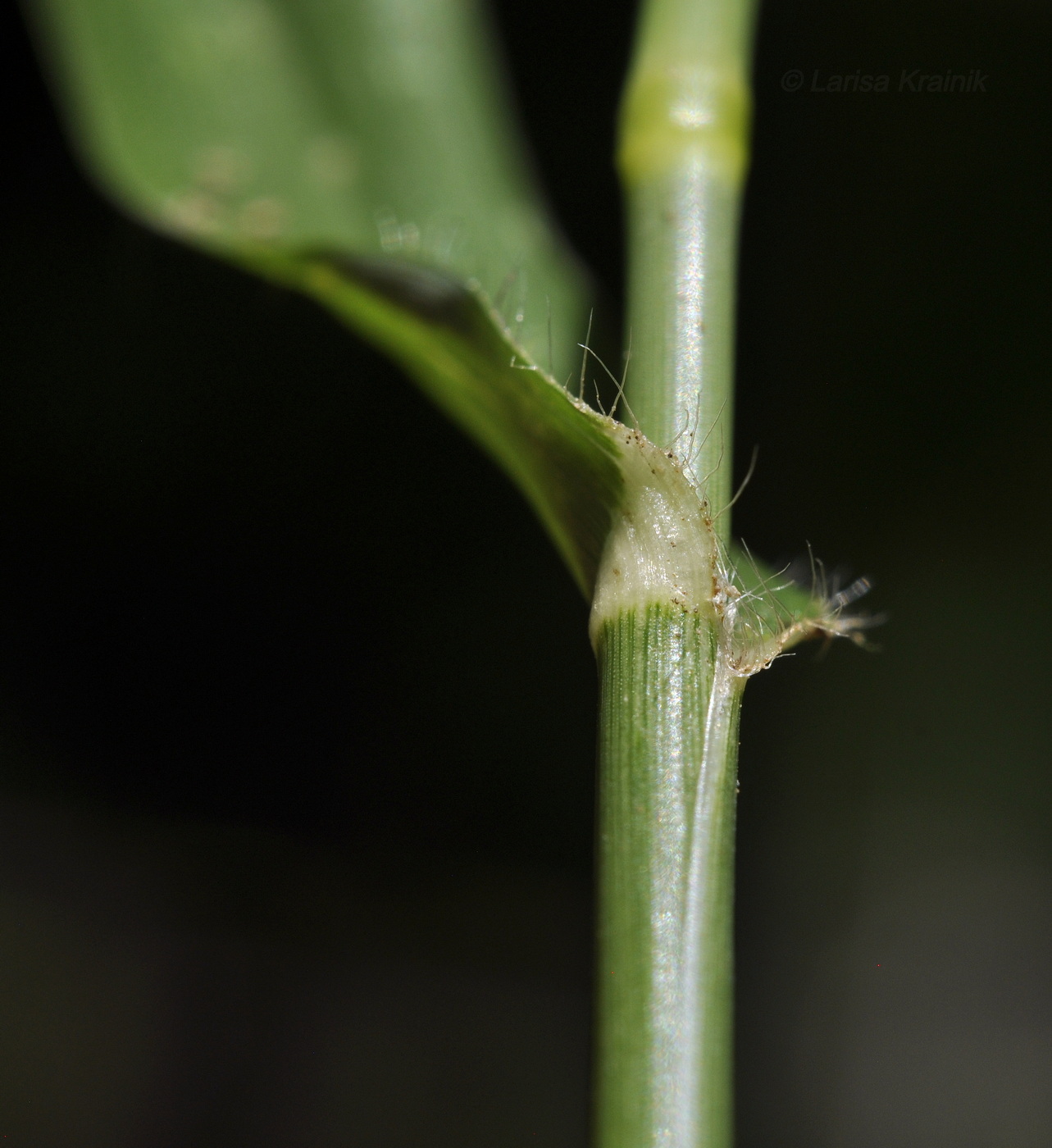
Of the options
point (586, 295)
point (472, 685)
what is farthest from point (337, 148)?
point (472, 685)

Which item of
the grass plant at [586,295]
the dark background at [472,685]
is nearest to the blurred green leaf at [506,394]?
the grass plant at [586,295]

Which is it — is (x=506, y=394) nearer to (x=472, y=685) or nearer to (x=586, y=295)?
(x=586, y=295)

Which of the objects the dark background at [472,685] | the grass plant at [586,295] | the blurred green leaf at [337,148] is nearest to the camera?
the grass plant at [586,295]

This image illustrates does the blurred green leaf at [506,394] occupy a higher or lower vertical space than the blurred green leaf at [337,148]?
lower

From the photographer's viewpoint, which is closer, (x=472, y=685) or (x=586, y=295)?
(x=586, y=295)

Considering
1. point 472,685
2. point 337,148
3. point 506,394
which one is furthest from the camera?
point 472,685

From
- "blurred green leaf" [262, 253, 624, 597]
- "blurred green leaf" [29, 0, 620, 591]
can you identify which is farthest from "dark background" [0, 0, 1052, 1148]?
"blurred green leaf" [262, 253, 624, 597]

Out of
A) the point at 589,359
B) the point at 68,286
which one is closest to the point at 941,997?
the point at 589,359

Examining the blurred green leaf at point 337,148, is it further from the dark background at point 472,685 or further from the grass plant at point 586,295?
the dark background at point 472,685

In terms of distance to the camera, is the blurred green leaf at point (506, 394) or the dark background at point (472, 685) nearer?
the blurred green leaf at point (506, 394)
